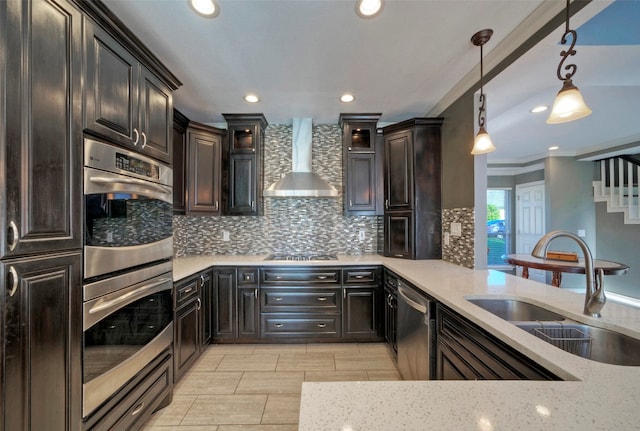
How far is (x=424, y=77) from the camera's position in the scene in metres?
2.27

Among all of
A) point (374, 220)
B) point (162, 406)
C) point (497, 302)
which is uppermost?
point (374, 220)

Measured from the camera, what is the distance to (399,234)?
3.03 meters

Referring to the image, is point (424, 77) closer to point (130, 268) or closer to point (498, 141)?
point (130, 268)

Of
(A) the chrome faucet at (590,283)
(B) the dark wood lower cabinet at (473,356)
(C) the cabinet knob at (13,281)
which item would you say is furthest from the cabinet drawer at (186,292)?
(A) the chrome faucet at (590,283)

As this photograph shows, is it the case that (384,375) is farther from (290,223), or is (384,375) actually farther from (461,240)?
(290,223)

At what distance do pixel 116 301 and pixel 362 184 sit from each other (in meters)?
2.57

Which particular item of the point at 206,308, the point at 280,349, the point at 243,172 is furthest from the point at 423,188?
the point at 206,308

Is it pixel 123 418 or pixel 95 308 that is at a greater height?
pixel 95 308

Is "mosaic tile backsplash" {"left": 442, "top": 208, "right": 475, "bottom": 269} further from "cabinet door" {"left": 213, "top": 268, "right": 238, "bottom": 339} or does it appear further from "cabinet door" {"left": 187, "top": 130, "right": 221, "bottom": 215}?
"cabinet door" {"left": 187, "top": 130, "right": 221, "bottom": 215}

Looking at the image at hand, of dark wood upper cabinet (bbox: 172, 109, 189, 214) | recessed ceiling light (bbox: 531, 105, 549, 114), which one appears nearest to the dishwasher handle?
dark wood upper cabinet (bbox: 172, 109, 189, 214)

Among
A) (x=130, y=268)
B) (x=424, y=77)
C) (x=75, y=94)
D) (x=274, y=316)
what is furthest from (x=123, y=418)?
(x=424, y=77)

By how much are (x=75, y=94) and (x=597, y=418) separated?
84.7 inches

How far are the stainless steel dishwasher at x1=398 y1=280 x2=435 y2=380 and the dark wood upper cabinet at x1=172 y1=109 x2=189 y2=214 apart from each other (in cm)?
243

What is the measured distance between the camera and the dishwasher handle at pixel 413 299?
1810mm
